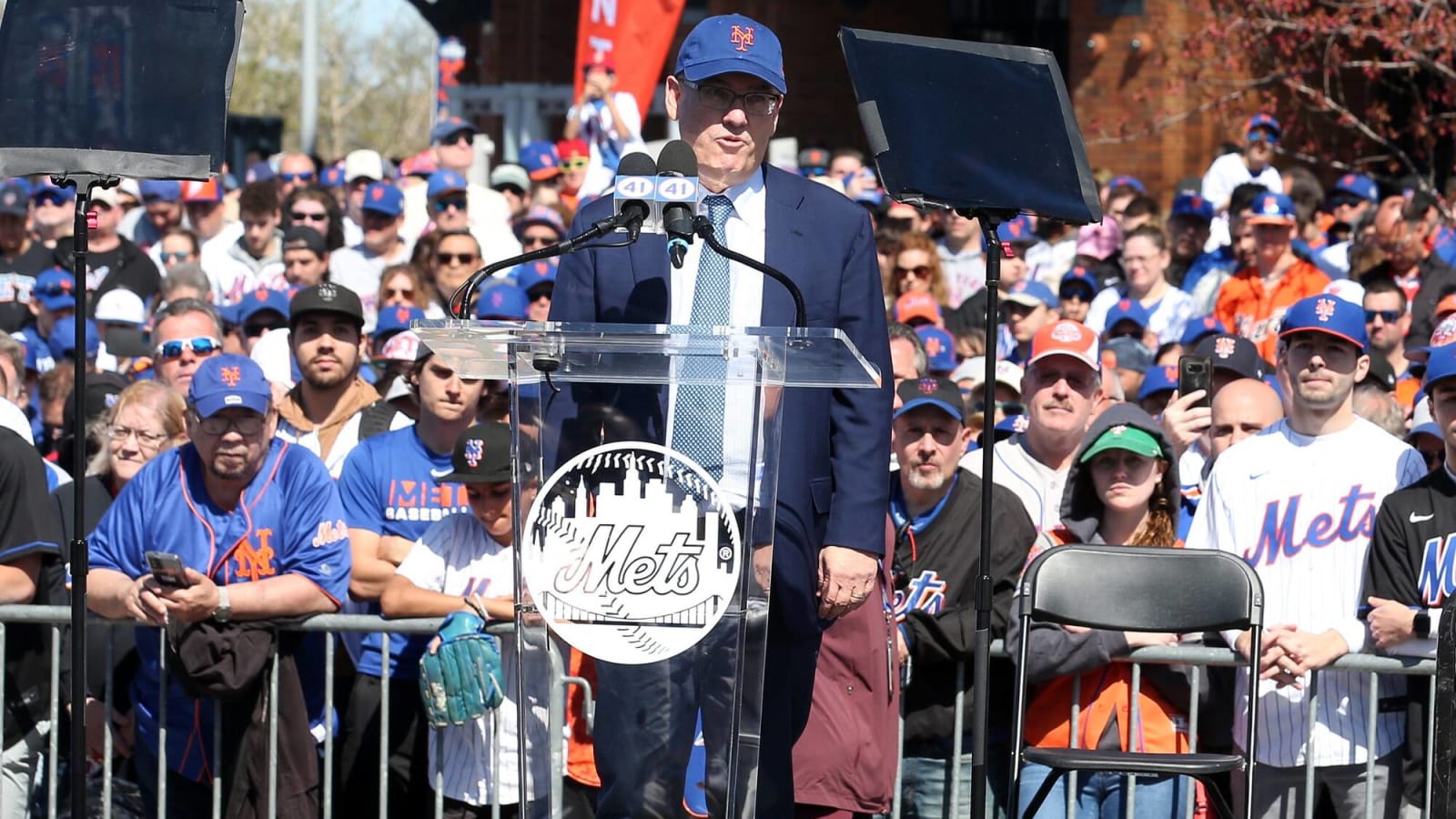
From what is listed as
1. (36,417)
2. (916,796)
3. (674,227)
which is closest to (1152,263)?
(916,796)

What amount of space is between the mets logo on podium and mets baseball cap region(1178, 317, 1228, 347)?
4.74 m

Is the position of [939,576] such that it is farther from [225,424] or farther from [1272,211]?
[1272,211]

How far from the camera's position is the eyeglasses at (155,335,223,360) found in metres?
7.75

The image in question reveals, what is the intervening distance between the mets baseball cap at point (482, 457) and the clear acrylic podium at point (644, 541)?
207 cm

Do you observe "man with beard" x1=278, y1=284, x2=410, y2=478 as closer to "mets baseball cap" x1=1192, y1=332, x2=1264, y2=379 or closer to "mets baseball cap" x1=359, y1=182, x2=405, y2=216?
"mets baseball cap" x1=1192, y1=332, x2=1264, y2=379

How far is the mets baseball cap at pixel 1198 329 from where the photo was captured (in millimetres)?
8086

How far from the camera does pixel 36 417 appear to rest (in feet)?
27.7

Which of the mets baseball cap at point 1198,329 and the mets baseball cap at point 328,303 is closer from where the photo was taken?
the mets baseball cap at point 328,303

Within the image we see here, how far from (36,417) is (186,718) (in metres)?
3.15

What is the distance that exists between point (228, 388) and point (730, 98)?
86.9 inches

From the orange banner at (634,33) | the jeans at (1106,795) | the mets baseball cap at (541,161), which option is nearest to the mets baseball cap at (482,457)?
the jeans at (1106,795)

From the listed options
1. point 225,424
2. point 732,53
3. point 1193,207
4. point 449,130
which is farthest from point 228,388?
point 449,130

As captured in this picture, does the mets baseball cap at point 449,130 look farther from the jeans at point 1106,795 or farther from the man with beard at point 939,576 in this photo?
the jeans at point 1106,795

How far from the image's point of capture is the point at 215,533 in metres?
5.75
